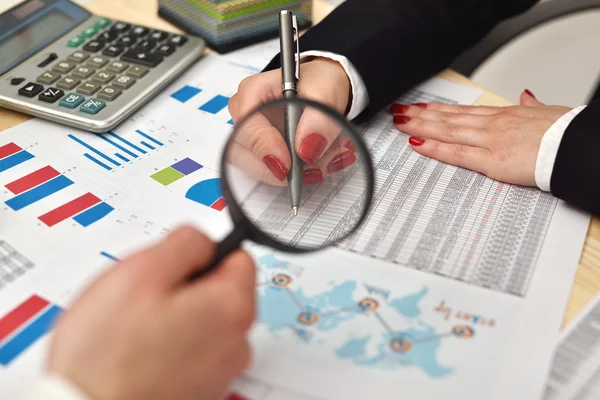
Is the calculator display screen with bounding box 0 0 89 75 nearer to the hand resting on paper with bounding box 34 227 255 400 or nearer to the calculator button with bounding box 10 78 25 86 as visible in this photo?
the calculator button with bounding box 10 78 25 86

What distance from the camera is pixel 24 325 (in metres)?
0.59

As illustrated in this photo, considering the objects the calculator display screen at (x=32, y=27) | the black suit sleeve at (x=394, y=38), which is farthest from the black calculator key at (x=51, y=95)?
the black suit sleeve at (x=394, y=38)

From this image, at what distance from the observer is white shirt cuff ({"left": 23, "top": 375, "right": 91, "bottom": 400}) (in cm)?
42

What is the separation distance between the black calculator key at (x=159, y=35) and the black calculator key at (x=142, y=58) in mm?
53

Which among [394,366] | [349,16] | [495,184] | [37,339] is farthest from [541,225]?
[37,339]

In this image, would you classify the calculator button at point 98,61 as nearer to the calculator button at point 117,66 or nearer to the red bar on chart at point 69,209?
the calculator button at point 117,66

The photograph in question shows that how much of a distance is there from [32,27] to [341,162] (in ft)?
2.30

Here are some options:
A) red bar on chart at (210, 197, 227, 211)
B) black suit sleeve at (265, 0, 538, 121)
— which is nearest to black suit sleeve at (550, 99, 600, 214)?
black suit sleeve at (265, 0, 538, 121)

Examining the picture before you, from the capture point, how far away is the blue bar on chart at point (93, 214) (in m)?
0.72

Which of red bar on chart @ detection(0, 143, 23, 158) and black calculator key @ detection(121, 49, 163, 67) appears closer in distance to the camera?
red bar on chart @ detection(0, 143, 23, 158)

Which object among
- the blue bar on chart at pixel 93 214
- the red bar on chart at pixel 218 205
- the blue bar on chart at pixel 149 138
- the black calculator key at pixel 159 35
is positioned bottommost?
the blue bar on chart at pixel 93 214

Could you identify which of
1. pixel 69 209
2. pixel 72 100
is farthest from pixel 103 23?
pixel 69 209

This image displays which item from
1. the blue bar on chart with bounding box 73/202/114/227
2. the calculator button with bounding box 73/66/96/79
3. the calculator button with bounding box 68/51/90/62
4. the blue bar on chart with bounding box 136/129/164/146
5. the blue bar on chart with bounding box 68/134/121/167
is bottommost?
the blue bar on chart with bounding box 68/134/121/167

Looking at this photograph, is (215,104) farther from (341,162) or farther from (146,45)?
(341,162)
